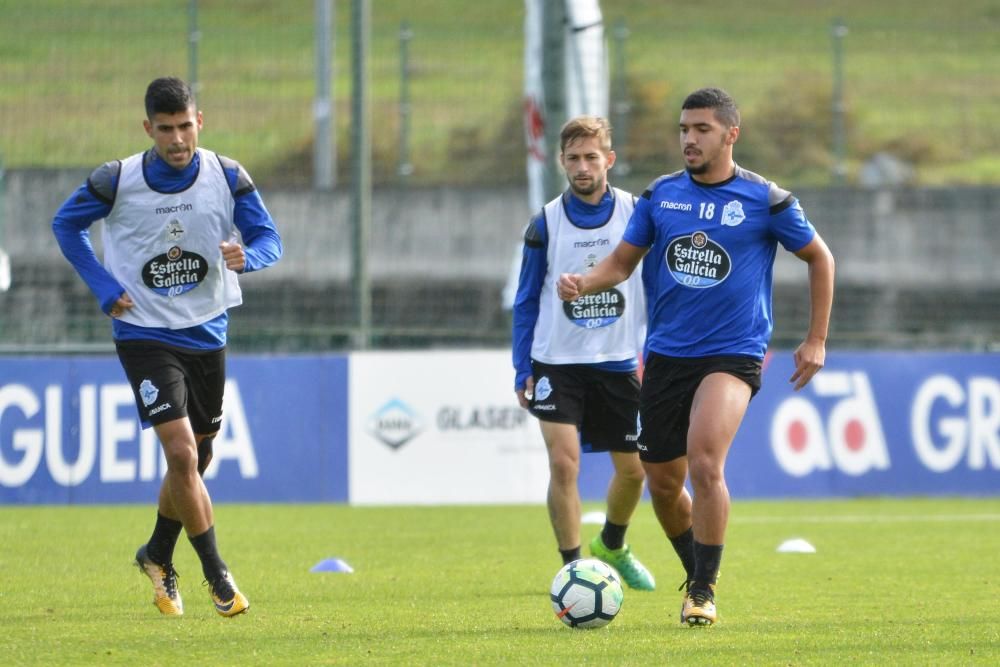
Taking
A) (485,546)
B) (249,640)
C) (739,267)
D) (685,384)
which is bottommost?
(485,546)

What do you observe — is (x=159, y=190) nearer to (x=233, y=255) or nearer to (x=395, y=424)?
(x=233, y=255)

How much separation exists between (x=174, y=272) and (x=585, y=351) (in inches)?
88.6

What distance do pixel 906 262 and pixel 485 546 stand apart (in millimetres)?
9500

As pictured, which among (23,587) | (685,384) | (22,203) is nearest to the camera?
(685,384)

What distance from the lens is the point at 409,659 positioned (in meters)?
6.34

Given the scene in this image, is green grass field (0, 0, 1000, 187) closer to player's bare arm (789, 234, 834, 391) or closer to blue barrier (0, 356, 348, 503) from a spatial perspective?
blue barrier (0, 356, 348, 503)

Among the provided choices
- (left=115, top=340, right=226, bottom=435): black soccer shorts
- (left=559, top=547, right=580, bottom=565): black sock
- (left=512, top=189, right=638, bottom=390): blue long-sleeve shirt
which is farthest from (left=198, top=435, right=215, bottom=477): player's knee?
(left=559, top=547, right=580, bottom=565): black sock

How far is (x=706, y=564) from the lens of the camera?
7.11m

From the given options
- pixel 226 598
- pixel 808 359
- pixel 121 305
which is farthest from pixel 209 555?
pixel 808 359

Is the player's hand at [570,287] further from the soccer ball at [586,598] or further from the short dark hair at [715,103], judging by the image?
the soccer ball at [586,598]

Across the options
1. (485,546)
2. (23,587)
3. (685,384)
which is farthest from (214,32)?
(685,384)

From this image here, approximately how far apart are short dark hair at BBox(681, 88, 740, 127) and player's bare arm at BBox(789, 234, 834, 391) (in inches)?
24.1

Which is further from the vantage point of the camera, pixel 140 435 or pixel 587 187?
pixel 140 435

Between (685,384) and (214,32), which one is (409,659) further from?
(214,32)
